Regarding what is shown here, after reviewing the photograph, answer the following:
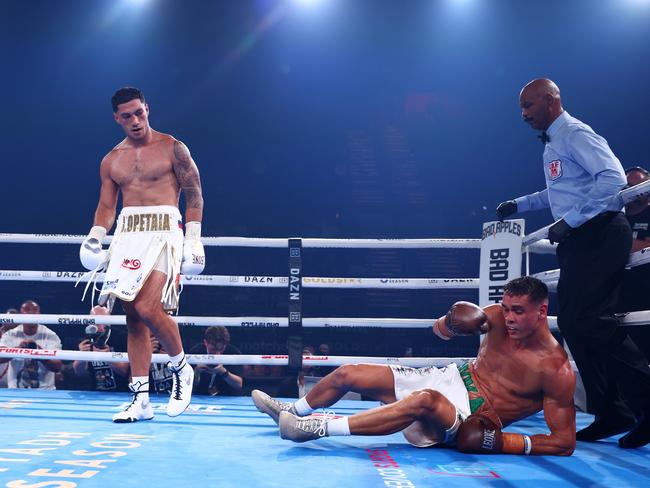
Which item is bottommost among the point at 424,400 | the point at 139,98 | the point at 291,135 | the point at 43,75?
the point at 424,400

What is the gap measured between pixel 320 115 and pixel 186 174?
5808 millimetres

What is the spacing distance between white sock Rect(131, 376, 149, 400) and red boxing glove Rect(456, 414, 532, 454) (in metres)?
1.55

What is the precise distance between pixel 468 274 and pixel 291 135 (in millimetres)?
3368

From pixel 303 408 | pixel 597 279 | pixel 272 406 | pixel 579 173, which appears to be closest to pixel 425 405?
pixel 303 408

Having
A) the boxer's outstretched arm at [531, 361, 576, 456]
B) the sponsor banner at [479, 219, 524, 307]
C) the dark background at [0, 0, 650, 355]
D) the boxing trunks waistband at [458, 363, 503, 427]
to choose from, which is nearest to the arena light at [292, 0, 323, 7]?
the dark background at [0, 0, 650, 355]

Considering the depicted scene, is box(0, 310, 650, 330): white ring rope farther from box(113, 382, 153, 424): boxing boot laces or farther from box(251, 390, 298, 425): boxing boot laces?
box(251, 390, 298, 425): boxing boot laces

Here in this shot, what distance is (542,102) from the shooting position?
2785 millimetres

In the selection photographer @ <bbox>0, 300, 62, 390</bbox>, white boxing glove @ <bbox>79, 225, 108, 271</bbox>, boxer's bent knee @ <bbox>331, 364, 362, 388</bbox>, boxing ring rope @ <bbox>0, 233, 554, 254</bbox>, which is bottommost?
photographer @ <bbox>0, 300, 62, 390</bbox>

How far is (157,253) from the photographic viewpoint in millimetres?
2916

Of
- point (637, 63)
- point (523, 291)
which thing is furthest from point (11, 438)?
point (637, 63)

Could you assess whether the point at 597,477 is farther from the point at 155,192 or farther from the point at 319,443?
the point at 155,192

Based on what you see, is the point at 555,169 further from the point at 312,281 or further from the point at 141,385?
the point at 141,385

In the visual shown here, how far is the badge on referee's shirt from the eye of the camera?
2.77 m

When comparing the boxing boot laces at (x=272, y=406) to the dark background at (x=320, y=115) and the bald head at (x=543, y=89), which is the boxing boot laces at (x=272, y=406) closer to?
the bald head at (x=543, y=89)
